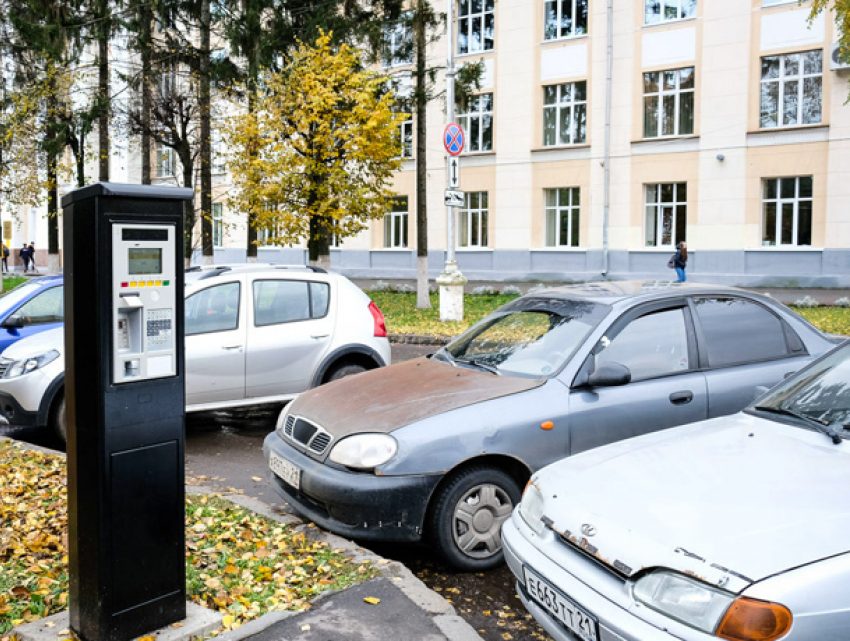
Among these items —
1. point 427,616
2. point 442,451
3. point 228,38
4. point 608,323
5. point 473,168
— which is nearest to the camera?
point 427,616

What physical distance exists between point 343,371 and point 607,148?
21.3m

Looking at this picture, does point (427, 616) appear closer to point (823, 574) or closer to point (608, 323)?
point (823, 574)

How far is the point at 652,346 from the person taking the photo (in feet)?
17.0

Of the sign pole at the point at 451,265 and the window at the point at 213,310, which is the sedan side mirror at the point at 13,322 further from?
the sign pole at the point at 451,265

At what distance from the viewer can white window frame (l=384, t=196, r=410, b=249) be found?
106ft

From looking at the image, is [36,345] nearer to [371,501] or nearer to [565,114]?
[371,501]

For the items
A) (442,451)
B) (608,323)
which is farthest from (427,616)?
(608,323)

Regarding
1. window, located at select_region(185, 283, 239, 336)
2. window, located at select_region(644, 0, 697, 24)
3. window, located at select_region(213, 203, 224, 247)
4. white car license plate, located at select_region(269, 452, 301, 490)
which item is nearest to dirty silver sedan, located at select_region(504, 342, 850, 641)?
white car license plate, located at select_region(269, 452, 301, 490)

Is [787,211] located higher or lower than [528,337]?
higher

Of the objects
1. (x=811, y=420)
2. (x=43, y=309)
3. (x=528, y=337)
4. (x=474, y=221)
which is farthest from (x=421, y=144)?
(x=811, y=420)

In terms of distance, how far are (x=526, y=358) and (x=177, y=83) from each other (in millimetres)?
23369

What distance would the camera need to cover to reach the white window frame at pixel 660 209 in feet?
88.0

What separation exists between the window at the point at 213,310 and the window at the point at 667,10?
905 inches

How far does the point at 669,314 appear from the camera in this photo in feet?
17.4
